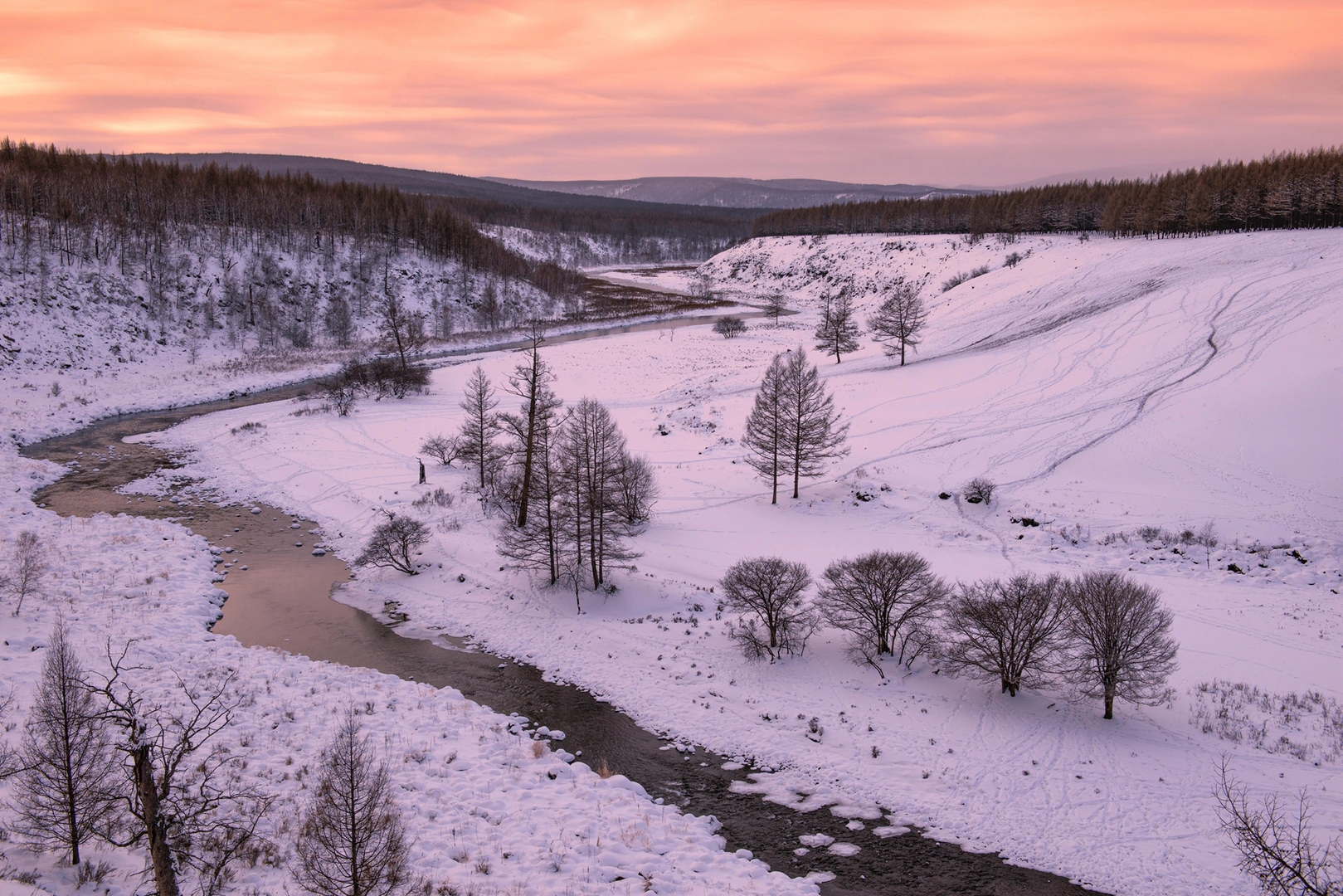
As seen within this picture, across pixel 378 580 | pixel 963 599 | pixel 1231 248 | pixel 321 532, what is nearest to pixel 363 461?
pixel 321 532

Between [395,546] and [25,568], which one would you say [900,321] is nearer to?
[395,546]

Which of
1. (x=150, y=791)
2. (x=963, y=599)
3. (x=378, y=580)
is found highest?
(x=150, y=791)

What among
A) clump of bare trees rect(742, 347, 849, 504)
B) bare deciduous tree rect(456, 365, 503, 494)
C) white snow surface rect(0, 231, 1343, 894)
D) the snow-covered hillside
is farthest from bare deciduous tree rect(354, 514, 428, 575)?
the snow-covered hillside

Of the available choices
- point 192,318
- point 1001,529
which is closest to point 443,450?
point 1001,529

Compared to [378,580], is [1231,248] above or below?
above

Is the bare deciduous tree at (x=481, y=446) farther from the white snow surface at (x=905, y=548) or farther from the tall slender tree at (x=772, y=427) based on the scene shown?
the tall slender tree at (x=772, y=427)

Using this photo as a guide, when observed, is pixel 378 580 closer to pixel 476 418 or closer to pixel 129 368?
pixel 476 418

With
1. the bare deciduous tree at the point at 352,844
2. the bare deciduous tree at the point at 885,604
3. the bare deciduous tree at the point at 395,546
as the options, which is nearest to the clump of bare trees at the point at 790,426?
the bare deciduous tree at the point at 885,604
